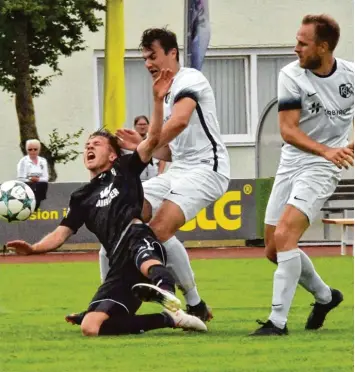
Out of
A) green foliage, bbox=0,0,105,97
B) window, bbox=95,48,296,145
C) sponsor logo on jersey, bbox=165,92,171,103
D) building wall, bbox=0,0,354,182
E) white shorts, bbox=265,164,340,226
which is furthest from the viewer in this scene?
window, bbox=95,48,296,145

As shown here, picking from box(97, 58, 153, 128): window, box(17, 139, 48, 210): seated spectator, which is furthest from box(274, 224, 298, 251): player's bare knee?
box(97, 58, 153, 128): window

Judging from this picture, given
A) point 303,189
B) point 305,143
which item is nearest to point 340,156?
point 305,143

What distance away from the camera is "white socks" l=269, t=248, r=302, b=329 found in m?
9.46

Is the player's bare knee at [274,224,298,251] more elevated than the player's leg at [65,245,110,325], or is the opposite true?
the player's bare knee at [274,224,298,251]

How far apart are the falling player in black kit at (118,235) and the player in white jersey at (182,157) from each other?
0.17 m

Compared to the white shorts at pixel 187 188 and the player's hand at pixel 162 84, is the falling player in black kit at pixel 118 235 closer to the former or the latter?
the player's hand at pixel 162 84

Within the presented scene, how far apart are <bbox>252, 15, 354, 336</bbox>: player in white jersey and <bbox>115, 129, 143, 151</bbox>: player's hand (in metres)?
0.96

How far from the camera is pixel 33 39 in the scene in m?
26.8

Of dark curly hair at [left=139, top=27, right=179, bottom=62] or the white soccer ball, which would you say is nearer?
dark curly hair at [left=139, top=27, right=179, bottom=62]

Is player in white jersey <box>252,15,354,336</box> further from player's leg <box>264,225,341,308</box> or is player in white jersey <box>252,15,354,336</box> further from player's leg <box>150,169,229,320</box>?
player's leg <box>150,169,229,320</box>

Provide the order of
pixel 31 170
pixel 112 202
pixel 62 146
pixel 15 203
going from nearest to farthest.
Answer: pixel 112 202 < pixel 15 203 < pixel 31 170 < pixel 62 146

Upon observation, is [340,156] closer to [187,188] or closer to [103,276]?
[187,188]

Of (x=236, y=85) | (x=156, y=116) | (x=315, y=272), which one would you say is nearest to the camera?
(x=156, y=116)

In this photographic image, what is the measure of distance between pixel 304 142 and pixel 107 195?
138cm
